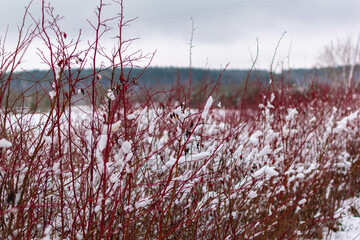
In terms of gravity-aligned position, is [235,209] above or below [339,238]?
above

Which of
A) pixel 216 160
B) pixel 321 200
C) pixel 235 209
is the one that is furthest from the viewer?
pixel 321 200

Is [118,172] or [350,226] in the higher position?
[118,172]

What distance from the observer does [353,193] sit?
6.07m

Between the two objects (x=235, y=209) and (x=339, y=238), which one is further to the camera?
(x=339, y=238)

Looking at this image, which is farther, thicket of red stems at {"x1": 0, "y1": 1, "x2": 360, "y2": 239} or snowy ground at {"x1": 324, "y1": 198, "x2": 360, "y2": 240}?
snowy ground at {"x1": 324, "y1": 198, "x2": 360, "y2": 240}

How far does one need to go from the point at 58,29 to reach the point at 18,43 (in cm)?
31

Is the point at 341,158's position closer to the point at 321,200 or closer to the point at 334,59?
the point at 321,200

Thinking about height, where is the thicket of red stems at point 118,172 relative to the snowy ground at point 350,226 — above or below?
above

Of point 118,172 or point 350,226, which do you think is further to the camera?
point 350,226

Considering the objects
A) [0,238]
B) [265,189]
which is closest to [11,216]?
[0,238]

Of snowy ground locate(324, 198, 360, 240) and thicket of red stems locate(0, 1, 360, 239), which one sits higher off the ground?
thicket of red stems locate(0, 1, 360, 239)

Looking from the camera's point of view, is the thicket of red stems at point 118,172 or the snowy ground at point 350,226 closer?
the thicket of red stems at point 118,172

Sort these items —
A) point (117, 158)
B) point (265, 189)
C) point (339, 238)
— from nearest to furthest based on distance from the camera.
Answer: point (117, 158) < point (265, 189) < point (339, 238)

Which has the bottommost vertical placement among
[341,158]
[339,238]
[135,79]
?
[339,238]
